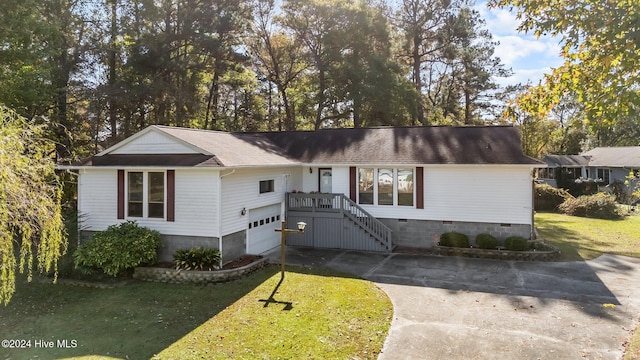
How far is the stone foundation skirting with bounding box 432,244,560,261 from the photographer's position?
13031 millimetres

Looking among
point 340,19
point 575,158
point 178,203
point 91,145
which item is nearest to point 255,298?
point 178,203

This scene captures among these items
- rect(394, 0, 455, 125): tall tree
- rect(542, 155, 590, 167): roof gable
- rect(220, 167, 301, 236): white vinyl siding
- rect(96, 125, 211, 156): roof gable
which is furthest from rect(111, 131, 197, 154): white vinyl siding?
rect(542, 155, 590, 167): roof gable

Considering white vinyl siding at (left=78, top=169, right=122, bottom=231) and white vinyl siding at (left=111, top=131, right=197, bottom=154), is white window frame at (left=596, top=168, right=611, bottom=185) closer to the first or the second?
white vinyl siding at (left=111, top=131, right=197, bottom=154)

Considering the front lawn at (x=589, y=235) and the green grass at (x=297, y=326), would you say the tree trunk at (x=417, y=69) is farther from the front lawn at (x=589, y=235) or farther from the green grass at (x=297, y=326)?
the green grass at (x=297, y=326)

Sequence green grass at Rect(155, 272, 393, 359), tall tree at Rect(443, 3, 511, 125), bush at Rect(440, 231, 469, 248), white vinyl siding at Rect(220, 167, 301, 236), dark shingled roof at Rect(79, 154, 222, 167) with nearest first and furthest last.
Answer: green grass at Rect(155, 272, 393, 359), dark shingled roof at Rect(79, 154, 222, 167), white vinyl siding at Rect(220, 167, 301, 236), bush at Rect(440, 231, 469, 248), tall tree at Rect(443, 3, 511, 125)

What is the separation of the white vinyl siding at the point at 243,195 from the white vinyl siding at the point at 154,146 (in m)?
1.65

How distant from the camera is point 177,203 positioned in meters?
12.1

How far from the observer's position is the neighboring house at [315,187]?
39.6 feet

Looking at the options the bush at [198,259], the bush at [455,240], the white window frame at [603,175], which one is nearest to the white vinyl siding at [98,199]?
the bush at [198,259]

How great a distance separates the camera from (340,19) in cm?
2833

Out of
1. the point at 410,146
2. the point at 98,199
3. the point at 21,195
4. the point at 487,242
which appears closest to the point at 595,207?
the point at 487,242

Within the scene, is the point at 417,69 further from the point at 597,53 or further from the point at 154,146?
the point at 597,53

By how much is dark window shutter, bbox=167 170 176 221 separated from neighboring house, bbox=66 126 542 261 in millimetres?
32

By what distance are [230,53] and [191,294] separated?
61.7 feet
